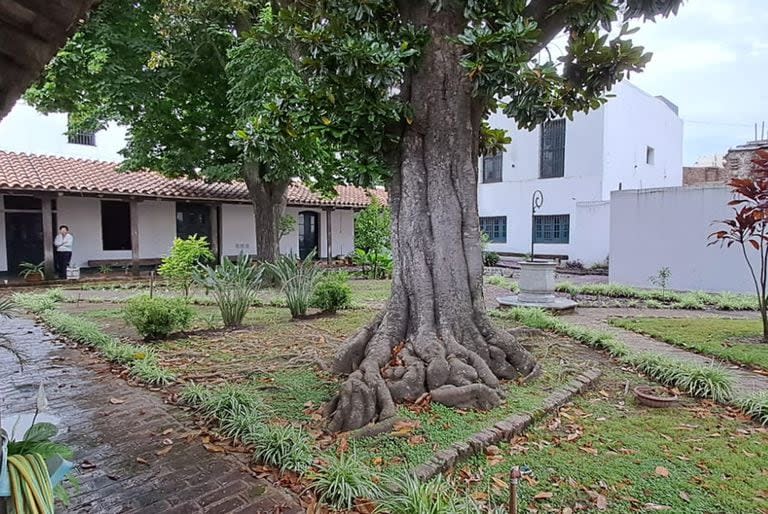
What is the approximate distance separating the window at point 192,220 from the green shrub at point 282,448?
15.1m

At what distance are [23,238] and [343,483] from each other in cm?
1605

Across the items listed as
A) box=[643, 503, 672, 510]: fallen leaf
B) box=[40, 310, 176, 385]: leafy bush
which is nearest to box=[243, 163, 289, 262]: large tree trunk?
box=[40, 310, 176, 385]: leafy bush

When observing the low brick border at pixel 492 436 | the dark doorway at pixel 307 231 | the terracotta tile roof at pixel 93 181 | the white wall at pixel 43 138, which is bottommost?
the low brick border at pixel 492 436

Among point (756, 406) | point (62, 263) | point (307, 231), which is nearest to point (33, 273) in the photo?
point (62, 263)

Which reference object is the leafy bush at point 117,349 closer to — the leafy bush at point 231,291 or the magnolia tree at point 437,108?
the leafy bush at point 231,291

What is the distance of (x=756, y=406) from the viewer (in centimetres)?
380

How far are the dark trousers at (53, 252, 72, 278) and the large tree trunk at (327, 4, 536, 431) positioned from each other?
41.2 ft

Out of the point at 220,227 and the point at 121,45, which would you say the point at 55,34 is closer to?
the point at 121,45

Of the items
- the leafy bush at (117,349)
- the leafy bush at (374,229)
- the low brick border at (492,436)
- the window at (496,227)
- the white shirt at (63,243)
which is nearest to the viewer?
the low brick border at (492,436)

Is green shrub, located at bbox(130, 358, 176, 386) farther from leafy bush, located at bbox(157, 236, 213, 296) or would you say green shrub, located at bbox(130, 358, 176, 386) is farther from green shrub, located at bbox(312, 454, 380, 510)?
leafy bush, located at bbox(157, 236, 213, 296)

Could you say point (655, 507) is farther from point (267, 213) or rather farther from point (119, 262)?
point (119, 262)

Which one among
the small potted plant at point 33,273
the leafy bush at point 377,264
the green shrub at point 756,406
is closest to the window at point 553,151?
the leafy bush at point 377,264

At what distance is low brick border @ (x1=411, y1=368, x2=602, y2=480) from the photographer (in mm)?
2812

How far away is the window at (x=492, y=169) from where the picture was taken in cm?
2231
